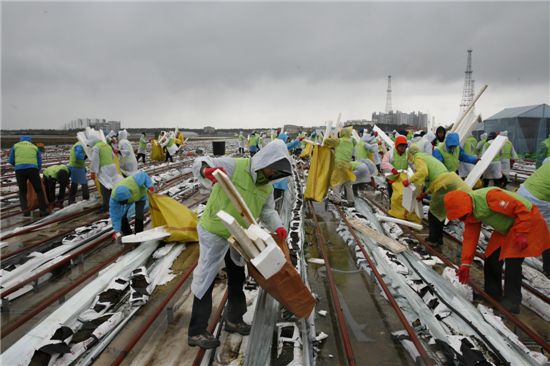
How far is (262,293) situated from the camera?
3404 mm

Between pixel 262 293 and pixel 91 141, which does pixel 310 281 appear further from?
pixel 91 141

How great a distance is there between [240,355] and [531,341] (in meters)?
2.42

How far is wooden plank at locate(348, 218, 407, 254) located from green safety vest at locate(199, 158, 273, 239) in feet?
9.68

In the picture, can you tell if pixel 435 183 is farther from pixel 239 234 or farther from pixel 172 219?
pixel 172 219

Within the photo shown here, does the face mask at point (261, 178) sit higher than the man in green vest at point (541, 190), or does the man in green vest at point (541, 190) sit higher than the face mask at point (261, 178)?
the face mask at point (261, 178)

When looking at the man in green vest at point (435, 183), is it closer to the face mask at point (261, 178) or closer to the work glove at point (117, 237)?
the face mask at point (261, 178)

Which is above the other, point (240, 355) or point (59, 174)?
point (59, 174)

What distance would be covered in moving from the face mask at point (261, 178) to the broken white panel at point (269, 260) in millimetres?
698

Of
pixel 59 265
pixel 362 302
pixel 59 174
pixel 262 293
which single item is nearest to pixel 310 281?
pixel 362 302

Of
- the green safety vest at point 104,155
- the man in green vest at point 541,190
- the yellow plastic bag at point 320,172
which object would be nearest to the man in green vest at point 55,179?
the green safety vest at point 104,155

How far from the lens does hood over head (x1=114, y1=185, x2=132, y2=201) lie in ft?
15.1

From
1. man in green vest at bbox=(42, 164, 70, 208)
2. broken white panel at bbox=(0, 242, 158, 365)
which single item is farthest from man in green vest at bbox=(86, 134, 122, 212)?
broken white panel at bbox=(0, 242, 158, 365)

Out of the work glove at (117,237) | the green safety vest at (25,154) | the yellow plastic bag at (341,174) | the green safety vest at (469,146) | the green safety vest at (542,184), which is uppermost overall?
the green safety vest at (25,154)

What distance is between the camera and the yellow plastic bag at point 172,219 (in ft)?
16.8
